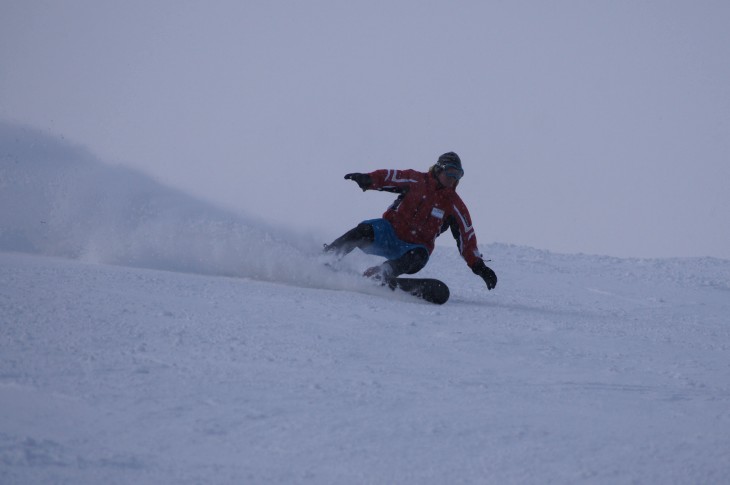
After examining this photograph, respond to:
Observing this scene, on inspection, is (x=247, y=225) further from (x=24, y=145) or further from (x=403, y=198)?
(x=24, y=145)

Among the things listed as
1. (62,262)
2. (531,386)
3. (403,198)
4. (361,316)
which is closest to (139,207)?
(62,262)

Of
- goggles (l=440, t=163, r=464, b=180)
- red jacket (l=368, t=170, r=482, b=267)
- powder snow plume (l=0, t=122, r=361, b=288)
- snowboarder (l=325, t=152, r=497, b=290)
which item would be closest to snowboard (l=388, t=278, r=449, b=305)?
snowboarder (l=325, t=152, r=497, b=290)

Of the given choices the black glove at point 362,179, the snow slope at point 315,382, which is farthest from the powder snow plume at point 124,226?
the black glove at point 362,179

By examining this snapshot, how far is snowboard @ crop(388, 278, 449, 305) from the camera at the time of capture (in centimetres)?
530

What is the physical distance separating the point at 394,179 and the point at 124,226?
2292 millimetres

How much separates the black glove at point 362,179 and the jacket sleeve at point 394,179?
6 cm

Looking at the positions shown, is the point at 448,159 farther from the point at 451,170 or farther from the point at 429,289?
the point at 429,289

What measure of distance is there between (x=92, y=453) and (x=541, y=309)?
450cm

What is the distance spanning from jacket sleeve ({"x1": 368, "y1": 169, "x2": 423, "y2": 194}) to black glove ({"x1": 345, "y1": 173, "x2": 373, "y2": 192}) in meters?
0.06

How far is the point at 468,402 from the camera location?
2324 mm

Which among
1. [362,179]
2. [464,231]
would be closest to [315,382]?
[362,179]

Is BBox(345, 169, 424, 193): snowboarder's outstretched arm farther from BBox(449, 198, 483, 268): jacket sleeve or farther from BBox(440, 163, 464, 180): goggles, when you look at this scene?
BBox(449, 198, 483, 268): jacket sleeve

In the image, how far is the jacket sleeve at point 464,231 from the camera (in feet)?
20.0

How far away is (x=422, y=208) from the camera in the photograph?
19.5 ft
